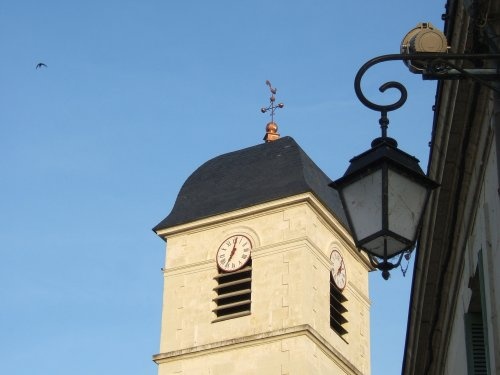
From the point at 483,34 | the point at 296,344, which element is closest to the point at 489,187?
the point at 483,34

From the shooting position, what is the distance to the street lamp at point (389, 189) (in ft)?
20.6

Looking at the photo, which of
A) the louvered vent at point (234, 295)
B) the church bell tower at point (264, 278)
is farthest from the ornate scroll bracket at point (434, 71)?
the louvered vent at point (234, 295)

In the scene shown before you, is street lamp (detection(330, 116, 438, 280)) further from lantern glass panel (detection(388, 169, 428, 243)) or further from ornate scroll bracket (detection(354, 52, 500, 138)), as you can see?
ornate scroll bracket (detection(354, 52, 500, 138))

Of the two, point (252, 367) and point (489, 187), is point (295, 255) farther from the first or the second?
point (489, 187)

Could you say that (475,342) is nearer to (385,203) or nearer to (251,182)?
(385,203)

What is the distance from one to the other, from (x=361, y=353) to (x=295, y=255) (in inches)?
133

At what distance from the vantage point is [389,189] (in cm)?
630

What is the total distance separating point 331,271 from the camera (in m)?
30.7

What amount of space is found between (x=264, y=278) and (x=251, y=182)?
2.90 m

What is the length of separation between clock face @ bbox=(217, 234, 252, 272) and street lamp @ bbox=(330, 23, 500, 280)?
2376 centimetres

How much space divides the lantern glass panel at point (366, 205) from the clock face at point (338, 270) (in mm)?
24366

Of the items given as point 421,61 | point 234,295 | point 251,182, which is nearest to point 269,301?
point 234,295

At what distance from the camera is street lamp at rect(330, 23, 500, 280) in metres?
6.28

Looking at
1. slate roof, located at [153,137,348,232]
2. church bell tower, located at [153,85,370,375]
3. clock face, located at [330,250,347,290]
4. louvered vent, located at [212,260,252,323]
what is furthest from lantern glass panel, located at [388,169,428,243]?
clock face, located at [330,250,347,290]
